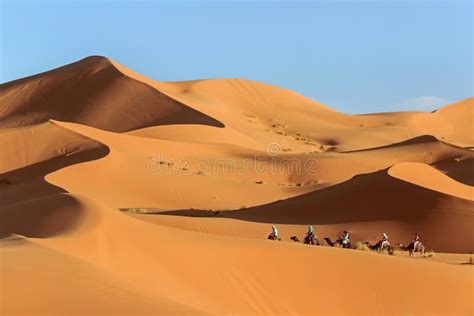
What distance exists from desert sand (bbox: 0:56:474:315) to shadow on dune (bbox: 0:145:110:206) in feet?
0.36

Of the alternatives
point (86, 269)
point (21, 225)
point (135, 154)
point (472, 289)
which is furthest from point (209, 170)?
point (86, 269)

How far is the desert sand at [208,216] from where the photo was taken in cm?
1076

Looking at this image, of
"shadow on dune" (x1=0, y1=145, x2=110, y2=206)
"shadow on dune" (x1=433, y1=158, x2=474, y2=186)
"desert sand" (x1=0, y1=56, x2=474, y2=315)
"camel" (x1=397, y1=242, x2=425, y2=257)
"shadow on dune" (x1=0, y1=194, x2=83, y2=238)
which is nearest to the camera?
"desert sand" (x1=0, y1=56, x2=474, y2=315)

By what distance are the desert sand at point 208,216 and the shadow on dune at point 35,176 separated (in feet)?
0.36

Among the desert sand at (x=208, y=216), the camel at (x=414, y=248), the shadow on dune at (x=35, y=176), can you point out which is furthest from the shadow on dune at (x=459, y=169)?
the shadow on dune at (x=35, y=176)

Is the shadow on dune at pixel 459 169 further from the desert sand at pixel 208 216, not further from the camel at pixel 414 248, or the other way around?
the camel at pixel 414 248

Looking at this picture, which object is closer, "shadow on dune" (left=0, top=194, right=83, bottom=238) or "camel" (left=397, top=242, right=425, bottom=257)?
"shadow on dune" (left=0, top=194, right=83, bottom=238)

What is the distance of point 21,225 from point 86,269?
701cm

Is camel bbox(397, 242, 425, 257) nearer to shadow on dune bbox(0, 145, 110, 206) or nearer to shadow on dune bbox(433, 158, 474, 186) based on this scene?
shadow on dune bbox(0, 145, 110, 206)

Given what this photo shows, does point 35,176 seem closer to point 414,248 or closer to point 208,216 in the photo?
point 208,216

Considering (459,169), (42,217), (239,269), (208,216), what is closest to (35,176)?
(208,216)

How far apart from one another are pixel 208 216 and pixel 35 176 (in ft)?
31.6

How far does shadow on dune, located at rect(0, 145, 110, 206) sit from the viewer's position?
87.3 ft


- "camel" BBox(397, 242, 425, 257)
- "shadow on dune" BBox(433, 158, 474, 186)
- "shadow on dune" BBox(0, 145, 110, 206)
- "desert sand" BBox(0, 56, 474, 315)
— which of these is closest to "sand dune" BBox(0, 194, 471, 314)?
"desert sand" BBox(0, 56, 474, 315)
